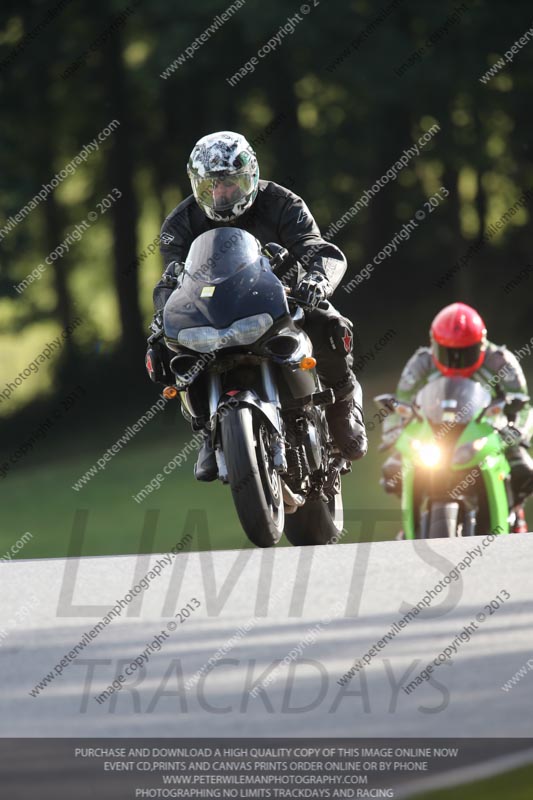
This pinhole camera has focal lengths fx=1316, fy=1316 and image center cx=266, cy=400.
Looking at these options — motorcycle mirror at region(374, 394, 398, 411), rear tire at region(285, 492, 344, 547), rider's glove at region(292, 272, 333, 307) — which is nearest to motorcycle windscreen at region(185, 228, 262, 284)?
rider's glove at region(292, 272, 333, 307)

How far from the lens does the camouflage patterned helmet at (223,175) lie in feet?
22.1

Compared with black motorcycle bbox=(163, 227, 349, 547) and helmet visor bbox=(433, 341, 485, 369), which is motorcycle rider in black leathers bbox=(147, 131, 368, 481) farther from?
helmet visor bbox=(433, 341, 485, 369)

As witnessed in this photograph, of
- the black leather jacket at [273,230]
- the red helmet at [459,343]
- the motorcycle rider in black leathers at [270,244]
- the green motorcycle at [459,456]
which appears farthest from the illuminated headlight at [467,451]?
the black leather jacket at [273,230]

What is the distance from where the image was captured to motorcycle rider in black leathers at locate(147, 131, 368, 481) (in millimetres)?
6777

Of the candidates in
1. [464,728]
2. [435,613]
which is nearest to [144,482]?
[435,613]

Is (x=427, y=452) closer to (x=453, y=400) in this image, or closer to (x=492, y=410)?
(x=453, y=400)

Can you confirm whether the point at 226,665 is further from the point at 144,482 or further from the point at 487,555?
the point at 144,482

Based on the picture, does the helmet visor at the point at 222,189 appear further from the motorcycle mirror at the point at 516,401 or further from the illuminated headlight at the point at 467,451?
the motorcycle mirror at the point at 516,401

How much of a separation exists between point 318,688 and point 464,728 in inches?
26.7

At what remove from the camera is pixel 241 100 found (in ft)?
84.8

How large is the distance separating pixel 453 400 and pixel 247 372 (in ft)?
8.70

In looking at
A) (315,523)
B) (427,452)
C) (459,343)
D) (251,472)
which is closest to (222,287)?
(251,472)

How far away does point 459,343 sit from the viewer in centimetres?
944

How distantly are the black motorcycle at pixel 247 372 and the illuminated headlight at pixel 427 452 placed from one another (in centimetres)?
212
